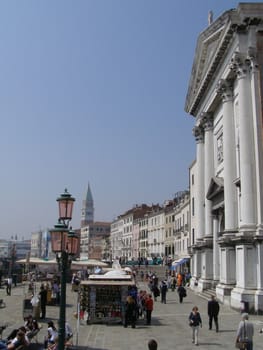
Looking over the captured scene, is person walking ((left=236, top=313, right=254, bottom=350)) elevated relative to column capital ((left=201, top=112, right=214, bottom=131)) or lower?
lower

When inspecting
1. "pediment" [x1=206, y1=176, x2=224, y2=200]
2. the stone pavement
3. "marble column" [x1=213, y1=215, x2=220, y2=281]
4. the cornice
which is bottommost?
the stone pavement

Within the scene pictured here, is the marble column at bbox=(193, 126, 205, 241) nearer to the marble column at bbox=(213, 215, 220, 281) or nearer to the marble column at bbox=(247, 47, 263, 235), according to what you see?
the marble column at bbox=(213, 215, 220, 281)

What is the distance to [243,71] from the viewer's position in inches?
940

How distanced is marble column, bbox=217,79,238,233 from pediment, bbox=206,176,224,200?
238 cm

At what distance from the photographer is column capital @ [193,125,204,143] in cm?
3642

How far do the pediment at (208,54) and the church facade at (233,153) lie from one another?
0.18ft

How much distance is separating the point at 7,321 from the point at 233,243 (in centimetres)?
1236

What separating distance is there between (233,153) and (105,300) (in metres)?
12.1

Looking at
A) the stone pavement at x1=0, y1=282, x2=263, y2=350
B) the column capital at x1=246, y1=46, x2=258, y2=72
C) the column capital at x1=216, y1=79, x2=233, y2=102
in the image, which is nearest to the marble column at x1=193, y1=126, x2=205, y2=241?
the column capital at x1=216, y1=79, x2=233, y2=102

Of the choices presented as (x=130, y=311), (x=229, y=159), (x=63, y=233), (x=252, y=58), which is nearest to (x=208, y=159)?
(x=229, y=159)

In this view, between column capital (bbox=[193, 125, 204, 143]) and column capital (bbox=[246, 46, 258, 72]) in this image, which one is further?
column capital (bbox=[193, 125, 204, 143])

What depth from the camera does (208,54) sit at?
3153 centimetres

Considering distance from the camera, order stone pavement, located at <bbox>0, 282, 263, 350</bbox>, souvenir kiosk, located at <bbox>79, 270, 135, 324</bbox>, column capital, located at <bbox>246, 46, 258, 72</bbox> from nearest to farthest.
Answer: stone pavement, located at <bbox>0, 282, 263, 350</bbox> → souvenir kiosk, located at <bbox>79, 270, 135, 324</bbox> → column capital, located at <bbox>246, 46, 258, 72</bbox>

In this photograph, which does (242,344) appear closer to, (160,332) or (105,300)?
(160,332)
